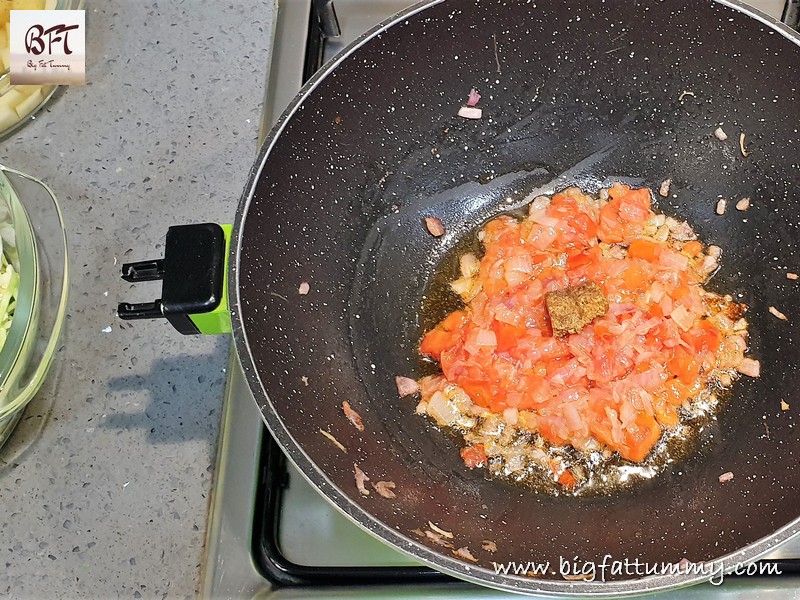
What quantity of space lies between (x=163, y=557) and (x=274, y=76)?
0.80m

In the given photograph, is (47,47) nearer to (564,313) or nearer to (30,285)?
(30,285)

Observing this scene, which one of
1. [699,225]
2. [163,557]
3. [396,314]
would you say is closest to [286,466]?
[163,557]

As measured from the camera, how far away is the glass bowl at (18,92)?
42.4 inches

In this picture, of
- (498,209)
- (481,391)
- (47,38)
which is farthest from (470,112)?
(47,38)

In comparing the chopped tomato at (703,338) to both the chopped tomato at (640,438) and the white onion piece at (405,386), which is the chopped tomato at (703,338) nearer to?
the chopped tomato at (640,438)

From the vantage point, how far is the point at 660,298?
105cm

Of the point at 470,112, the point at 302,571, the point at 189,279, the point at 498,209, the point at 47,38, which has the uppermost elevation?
the point at 47,38

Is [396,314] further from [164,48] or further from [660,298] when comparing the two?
[164,48]

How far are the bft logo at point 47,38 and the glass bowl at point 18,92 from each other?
1.3 inches

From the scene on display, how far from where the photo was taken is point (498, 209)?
1210mm

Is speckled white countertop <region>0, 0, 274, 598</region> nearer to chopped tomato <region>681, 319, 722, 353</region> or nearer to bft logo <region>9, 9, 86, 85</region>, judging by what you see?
bft logo <region>9, 9, 86, 85</region>

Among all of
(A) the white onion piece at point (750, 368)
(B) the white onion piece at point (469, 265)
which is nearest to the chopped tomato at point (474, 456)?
(B) the white onion piece at point (469, 265)

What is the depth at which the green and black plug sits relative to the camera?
79cm

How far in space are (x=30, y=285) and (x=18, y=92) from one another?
0.42 meters
